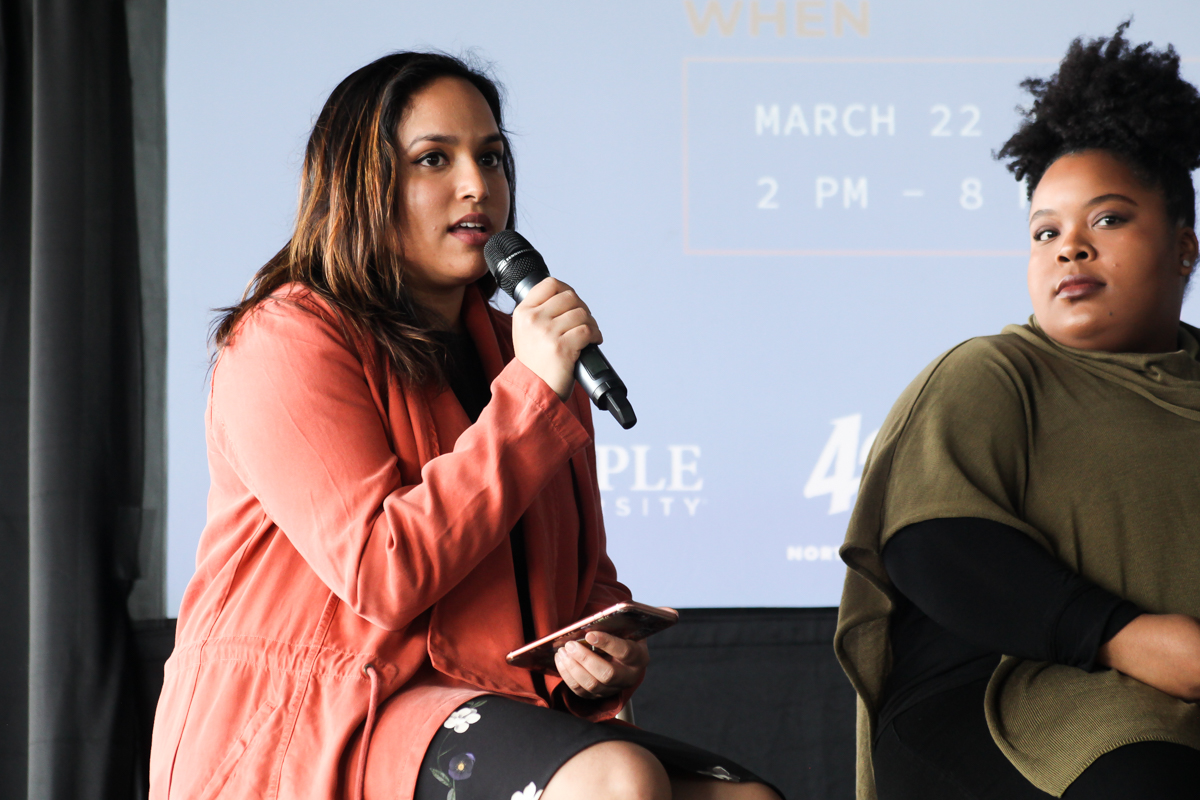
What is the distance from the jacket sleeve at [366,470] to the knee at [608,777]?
225 mm

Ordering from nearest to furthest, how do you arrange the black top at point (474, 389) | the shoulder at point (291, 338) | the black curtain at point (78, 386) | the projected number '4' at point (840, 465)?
the shoulder at point (291, 338) < the black top at point (474, 389) < the black curtain at point (78, 386) < the projected number '4' at point (840, 465)

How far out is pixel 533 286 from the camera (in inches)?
43.5

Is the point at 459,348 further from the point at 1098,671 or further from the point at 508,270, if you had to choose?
the point at 1098,671

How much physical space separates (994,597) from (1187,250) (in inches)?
25.9

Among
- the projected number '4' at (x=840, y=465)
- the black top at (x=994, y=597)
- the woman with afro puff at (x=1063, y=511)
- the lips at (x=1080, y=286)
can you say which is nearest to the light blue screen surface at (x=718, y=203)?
the projected number '4' at (x=840, y=465)

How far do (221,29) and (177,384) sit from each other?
Answer: 0.80 m

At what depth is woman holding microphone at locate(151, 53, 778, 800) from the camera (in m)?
0.98

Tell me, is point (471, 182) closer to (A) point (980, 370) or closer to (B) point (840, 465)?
(A) point (980, 370)

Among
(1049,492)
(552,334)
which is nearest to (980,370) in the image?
(1049,492)

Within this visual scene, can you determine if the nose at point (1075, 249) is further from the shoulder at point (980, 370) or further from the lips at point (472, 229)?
the lips at point (472, 229)

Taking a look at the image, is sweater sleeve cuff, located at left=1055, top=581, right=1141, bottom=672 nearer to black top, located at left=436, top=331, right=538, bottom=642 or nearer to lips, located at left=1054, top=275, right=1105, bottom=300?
lips, located at left=1054, top=275, right=1105, bottom=300

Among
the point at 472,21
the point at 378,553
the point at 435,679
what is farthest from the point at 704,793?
the point at 472,21

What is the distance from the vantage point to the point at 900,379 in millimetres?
2305

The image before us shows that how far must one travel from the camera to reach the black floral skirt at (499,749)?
90 centimetres
